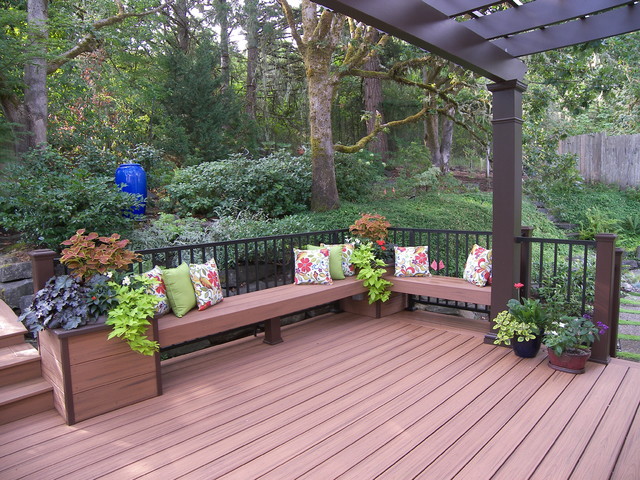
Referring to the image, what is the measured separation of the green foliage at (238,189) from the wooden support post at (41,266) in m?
3.34

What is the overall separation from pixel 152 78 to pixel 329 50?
5.52 m

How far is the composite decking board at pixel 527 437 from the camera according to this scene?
79.1 inches

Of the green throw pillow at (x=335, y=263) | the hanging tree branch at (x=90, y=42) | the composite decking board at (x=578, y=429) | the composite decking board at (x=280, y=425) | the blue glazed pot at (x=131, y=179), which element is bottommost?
the composite decking board at (x=578, y=429)

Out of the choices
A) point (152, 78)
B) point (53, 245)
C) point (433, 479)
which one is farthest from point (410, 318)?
point (152, 78)

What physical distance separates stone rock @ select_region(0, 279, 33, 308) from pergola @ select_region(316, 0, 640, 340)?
12.6ft

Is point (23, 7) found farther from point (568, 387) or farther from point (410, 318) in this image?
point (568, 387)

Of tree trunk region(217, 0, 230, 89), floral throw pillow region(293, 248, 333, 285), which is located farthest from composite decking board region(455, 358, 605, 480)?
tree trunk region(217, 0, 230, 89)

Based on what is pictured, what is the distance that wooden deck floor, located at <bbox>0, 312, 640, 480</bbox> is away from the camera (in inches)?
80.4

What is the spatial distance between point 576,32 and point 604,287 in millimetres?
1823

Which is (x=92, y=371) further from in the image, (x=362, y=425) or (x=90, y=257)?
(x=362, y=425)

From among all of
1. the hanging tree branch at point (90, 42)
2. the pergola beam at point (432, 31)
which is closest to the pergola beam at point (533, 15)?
the pergola beam at point (432, 31)

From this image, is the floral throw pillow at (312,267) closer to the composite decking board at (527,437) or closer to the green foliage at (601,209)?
the composite decking board at (527,437)

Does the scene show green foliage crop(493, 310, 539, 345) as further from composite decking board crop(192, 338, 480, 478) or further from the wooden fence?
the wooden fence

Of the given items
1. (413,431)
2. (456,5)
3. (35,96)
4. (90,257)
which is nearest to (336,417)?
(413,431)
